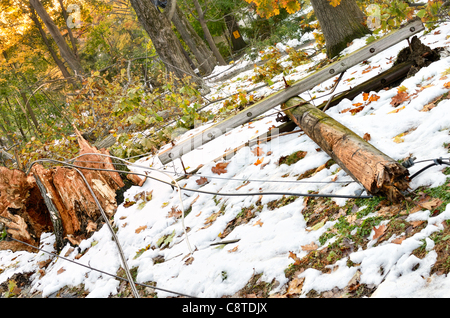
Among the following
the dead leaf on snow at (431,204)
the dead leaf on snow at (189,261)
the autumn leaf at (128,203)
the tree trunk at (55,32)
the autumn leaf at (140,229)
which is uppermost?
the tree trunk at (55,32)

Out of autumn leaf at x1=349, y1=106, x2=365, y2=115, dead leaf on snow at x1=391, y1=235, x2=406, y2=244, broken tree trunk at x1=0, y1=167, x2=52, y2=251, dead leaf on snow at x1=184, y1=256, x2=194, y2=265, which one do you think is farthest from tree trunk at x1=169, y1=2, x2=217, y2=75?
dead leaf on snow at x1=391, y1=235, x2=406, y2=244

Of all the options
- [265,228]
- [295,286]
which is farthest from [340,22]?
[295,286]

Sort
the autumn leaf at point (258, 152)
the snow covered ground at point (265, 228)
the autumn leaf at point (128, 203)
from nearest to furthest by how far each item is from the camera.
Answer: the snow covered ground at point (265, 228) → the autumn leaf at point (258, 152) → the autumn leaf at point (128, 203)

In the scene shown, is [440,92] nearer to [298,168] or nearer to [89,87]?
[298,168]

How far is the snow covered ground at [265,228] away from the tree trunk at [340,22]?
5.63ft

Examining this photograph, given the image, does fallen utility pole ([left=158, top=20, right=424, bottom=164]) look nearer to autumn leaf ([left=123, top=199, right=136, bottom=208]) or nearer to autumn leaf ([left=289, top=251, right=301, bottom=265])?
autumn leaf ([left=123, top=199, right=136, bottom=208])

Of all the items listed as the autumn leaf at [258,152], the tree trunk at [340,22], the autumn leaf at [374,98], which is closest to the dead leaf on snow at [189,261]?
the autumn leaf at [258,152]

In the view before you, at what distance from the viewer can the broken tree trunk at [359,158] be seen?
2250 mm

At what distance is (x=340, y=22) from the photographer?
22.6ft

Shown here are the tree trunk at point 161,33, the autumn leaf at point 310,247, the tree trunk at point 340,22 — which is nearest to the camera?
the autumn leaf at point 310,247

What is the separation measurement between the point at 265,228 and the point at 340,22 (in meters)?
5.96

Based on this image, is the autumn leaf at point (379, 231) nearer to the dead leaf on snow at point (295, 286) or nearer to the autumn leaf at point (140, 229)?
the dead leaf on snow at point (295, 286)

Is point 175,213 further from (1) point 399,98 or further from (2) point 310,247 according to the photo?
(1) point 399,98
